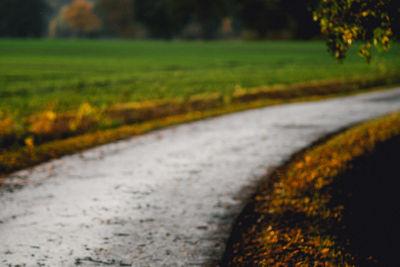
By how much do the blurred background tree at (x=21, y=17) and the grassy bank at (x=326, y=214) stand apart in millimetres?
92266

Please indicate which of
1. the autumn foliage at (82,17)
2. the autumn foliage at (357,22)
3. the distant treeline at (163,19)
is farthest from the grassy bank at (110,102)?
Result: the autumn foliage at (82,17)

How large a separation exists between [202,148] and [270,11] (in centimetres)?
5565

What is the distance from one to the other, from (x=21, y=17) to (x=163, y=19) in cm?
2919

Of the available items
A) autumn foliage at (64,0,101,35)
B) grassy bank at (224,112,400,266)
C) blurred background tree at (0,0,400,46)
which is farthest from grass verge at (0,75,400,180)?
autumn foliage at (64,0,101,35)

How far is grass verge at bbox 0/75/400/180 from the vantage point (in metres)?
9.23

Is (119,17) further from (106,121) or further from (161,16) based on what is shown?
(106,121)

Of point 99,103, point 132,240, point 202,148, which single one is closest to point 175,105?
point 99,103

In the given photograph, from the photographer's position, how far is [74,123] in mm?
11422

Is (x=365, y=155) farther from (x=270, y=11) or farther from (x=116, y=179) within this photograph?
(x=270, y=11)

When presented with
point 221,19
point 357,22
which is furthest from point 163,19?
point 357,22

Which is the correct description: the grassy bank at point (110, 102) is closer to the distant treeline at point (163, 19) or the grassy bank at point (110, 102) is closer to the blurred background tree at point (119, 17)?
the distant treeline at point (163, 19)

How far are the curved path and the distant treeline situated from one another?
96.1 feet

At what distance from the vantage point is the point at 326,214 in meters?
5.70

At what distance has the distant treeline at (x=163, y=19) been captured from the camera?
6325cm
